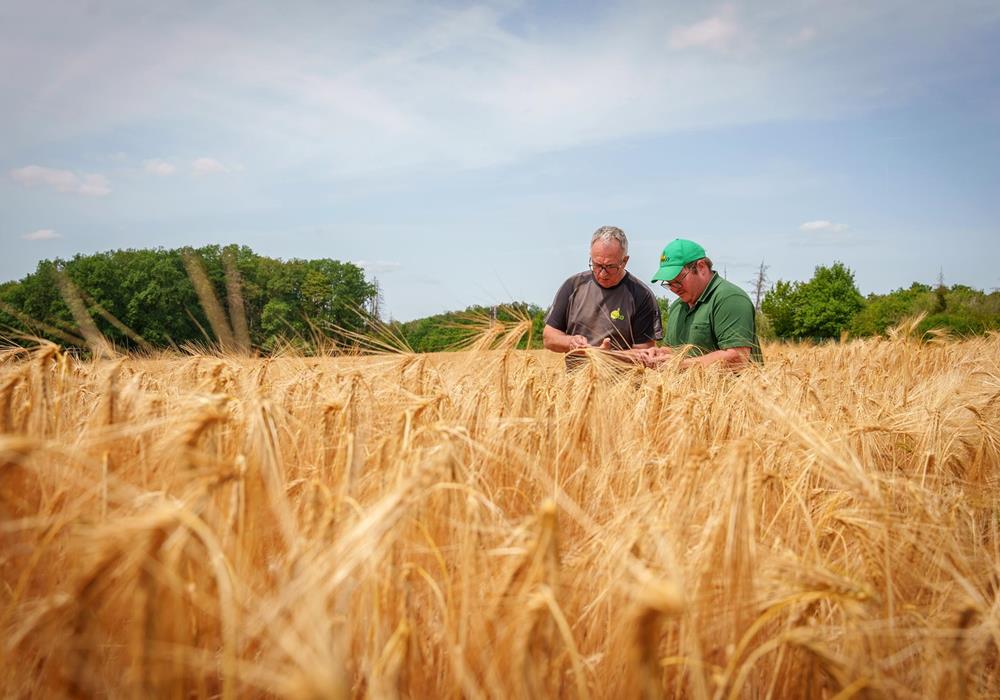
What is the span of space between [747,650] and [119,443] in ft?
5.18

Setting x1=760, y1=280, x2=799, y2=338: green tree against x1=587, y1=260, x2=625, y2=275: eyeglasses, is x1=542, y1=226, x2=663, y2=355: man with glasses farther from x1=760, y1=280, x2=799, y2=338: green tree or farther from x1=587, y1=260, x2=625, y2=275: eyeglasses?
x1=760, y1=280, x2=799, y2=338: green tree

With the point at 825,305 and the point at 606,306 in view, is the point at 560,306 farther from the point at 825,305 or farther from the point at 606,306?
the point at 825,305

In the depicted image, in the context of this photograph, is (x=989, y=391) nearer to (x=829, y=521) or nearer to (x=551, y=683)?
(x=829, y=521)

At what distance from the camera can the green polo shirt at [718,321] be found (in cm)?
395

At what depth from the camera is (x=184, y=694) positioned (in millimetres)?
946

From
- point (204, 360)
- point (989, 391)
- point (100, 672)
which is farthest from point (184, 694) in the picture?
point (989, 391)

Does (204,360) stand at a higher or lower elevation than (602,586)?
higher

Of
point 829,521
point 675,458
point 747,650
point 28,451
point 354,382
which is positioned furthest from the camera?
point 354,382

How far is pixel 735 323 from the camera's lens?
3957mm

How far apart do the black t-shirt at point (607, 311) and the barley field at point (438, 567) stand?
2.36 metres

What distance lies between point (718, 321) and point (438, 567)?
326 centimetres

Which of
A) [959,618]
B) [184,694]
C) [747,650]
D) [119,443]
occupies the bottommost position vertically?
[747,650]

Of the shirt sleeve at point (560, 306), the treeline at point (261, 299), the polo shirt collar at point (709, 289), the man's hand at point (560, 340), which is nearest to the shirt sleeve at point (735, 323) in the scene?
the polo shirt collar at point (709, 289)

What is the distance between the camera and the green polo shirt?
3.95 metres
